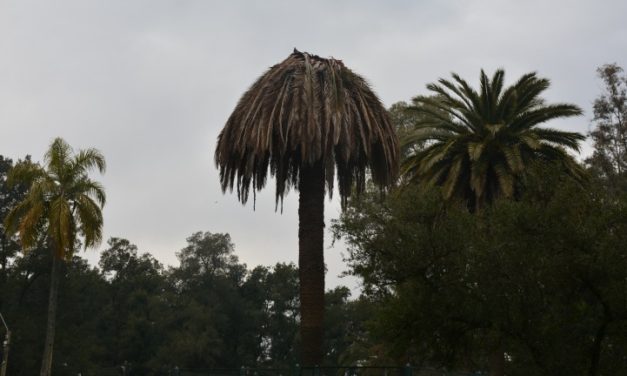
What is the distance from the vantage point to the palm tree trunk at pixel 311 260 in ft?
67.7

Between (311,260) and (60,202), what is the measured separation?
13331 millimetres

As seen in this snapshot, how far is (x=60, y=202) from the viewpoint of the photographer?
1161 inches

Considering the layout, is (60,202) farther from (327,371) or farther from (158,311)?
(158,311)

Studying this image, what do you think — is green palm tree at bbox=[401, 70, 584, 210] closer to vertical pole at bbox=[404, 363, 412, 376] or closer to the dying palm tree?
the dying palm tree

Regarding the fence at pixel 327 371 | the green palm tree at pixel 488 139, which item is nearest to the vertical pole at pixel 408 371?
the fence at pixel 327 371

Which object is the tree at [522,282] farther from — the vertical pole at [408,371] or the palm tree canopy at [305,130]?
the palm tree canopy at [305,130]

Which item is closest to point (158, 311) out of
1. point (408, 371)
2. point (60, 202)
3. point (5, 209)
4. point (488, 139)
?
point (5, 209)

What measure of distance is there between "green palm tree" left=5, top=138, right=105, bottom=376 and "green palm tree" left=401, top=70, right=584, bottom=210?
1338cm

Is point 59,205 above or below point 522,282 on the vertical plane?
above

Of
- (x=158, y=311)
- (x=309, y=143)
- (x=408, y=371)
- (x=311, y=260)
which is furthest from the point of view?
(x=158, y=311)

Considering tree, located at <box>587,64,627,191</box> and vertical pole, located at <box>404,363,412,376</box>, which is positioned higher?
tree, located at <box>587,64,627,191</box>

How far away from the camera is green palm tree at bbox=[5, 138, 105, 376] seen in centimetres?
2883

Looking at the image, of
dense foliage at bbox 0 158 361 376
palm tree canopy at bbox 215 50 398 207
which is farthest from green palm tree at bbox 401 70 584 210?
dense foliage at bbox 0 158 361 376

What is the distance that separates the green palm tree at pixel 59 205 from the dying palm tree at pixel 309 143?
→ 842cm
